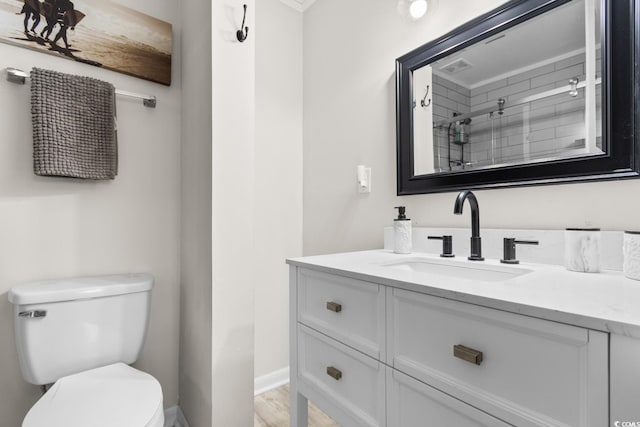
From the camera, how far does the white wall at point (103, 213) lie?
1241 millimetres

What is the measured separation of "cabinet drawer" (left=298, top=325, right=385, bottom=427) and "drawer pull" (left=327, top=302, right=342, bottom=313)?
10cm

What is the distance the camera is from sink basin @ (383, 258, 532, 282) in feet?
2.94

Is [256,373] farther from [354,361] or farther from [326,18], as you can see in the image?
[326,18]

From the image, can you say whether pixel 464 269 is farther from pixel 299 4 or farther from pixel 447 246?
pixel 299 4

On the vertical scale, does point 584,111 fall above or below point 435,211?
above

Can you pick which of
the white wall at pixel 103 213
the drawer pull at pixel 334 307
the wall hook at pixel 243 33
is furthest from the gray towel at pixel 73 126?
the drawer pull at pixel 334 307

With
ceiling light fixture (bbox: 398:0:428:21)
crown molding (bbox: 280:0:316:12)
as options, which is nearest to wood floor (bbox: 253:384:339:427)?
ceiling light fixture (bbox: 398:0:428:21)

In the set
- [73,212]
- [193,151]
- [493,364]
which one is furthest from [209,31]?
[493,364]

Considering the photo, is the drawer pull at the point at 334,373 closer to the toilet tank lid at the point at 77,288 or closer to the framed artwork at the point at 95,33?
the toilet tank lid at the point at 77,288

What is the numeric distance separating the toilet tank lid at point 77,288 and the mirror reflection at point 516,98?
4.39ft

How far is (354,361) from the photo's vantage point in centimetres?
85

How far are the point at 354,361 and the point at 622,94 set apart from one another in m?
1.02

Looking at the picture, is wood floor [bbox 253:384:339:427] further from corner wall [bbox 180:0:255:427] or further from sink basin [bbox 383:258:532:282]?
sink basin [bbox 383:258:532:282]

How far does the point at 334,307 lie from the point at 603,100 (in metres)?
0.95
